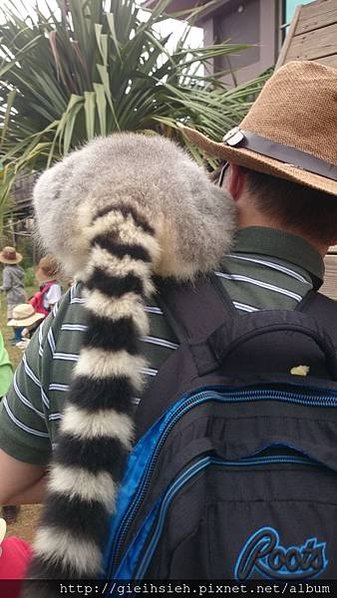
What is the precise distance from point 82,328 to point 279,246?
1.43 ft

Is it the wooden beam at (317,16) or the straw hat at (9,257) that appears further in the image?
the straw hat at (9,257)

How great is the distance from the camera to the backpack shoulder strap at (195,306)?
908 mm

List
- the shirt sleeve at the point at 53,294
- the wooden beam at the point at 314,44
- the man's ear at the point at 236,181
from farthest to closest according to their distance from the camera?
the shirt sleeve at the point at 53,294 → the wooden beam at the point at 314,44 → the man's ear at the point at 236,181

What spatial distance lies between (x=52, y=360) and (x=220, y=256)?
0.40 m

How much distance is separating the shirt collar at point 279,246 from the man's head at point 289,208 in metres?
0.02

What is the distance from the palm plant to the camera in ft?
10.6

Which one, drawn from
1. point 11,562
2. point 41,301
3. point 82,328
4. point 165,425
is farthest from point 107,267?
point 41,301

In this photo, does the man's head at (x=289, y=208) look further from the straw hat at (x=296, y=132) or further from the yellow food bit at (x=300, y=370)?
the yellow food bit at (x=300, y=370)

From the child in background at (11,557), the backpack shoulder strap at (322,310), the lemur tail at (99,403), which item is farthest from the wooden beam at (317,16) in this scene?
the child in background at (11,557)

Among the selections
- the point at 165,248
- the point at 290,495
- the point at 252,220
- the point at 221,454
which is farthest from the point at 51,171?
the point at 290,495

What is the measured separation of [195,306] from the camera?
36.8 inches

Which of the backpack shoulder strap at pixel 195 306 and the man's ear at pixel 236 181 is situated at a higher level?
the man's ear at pixel 236 181

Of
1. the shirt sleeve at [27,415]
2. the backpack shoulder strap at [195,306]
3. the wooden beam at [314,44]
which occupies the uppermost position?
the wooden beam at [314,44]

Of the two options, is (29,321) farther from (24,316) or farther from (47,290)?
(47,290)
